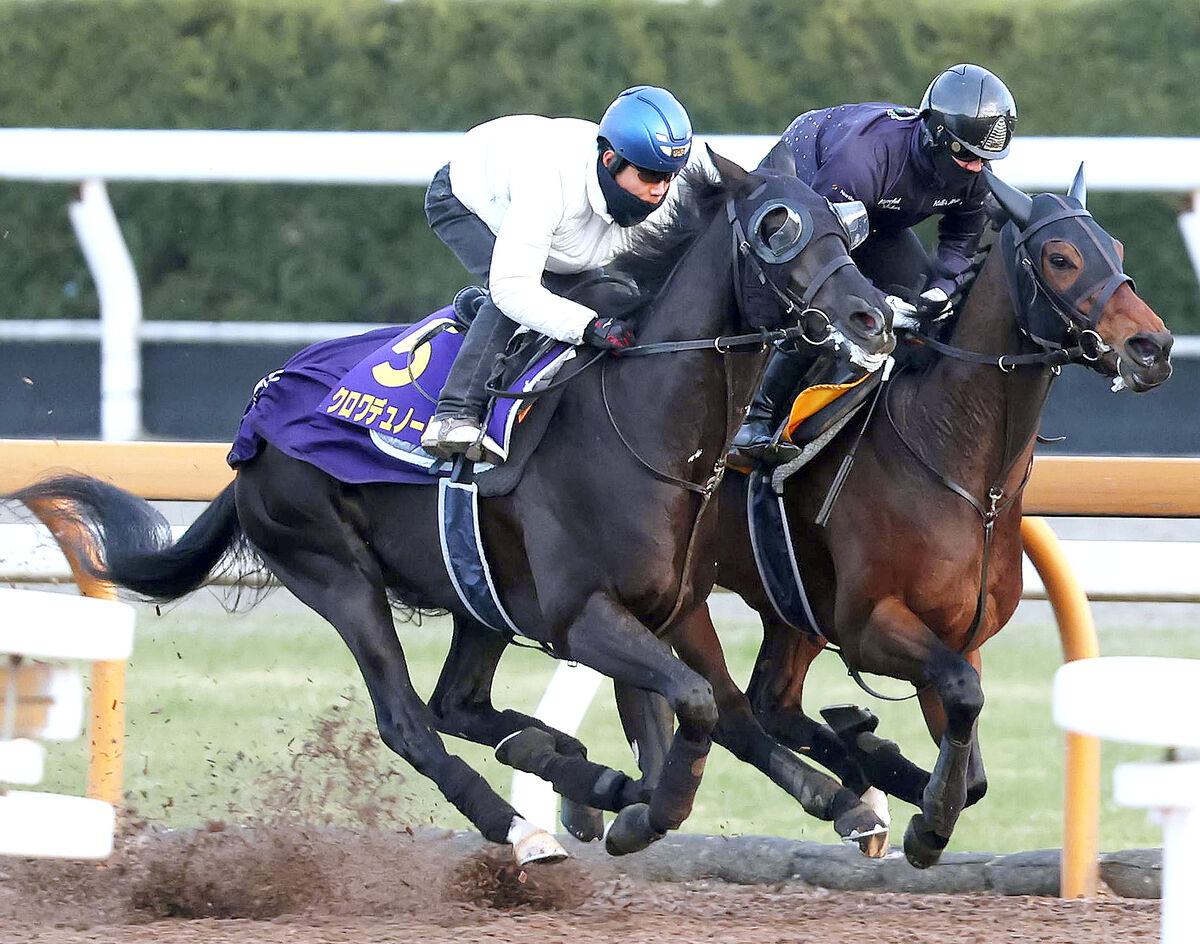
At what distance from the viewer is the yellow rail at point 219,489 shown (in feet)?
13.6

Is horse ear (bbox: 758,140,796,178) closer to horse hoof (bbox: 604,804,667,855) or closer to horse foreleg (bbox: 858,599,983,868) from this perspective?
horse foreleg (bbox: 858,599,983,868)

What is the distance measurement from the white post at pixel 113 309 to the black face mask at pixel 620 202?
5.09 feet

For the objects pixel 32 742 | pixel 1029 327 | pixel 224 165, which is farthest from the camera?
pixel 224 165

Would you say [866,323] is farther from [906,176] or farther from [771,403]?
[906,176]

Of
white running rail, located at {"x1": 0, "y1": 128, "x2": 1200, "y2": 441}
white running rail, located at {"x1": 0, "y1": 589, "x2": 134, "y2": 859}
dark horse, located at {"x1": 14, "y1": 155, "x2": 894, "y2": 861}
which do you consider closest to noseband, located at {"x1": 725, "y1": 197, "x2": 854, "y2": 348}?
dark horse, located at {"x1": 14, "y1": 155, "x2": 894, "y2": 861}

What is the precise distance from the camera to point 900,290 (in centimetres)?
423

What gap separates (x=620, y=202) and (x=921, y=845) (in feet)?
4.95

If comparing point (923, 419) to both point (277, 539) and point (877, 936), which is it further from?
point (277, 539)

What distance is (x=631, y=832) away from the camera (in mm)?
3781

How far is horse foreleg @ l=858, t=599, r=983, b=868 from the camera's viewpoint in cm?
382

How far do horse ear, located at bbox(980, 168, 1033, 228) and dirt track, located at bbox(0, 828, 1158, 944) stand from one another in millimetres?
1434

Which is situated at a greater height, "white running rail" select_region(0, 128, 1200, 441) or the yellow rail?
"white running rail" select_region(0, 128, 1200, 441)

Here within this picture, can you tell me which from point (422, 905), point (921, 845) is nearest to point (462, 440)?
point (422, 905)

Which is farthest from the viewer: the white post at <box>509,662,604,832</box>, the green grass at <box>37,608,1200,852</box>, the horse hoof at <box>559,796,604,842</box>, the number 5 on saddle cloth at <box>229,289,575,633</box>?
the green grass at <box>37,608,1200,852</box>
